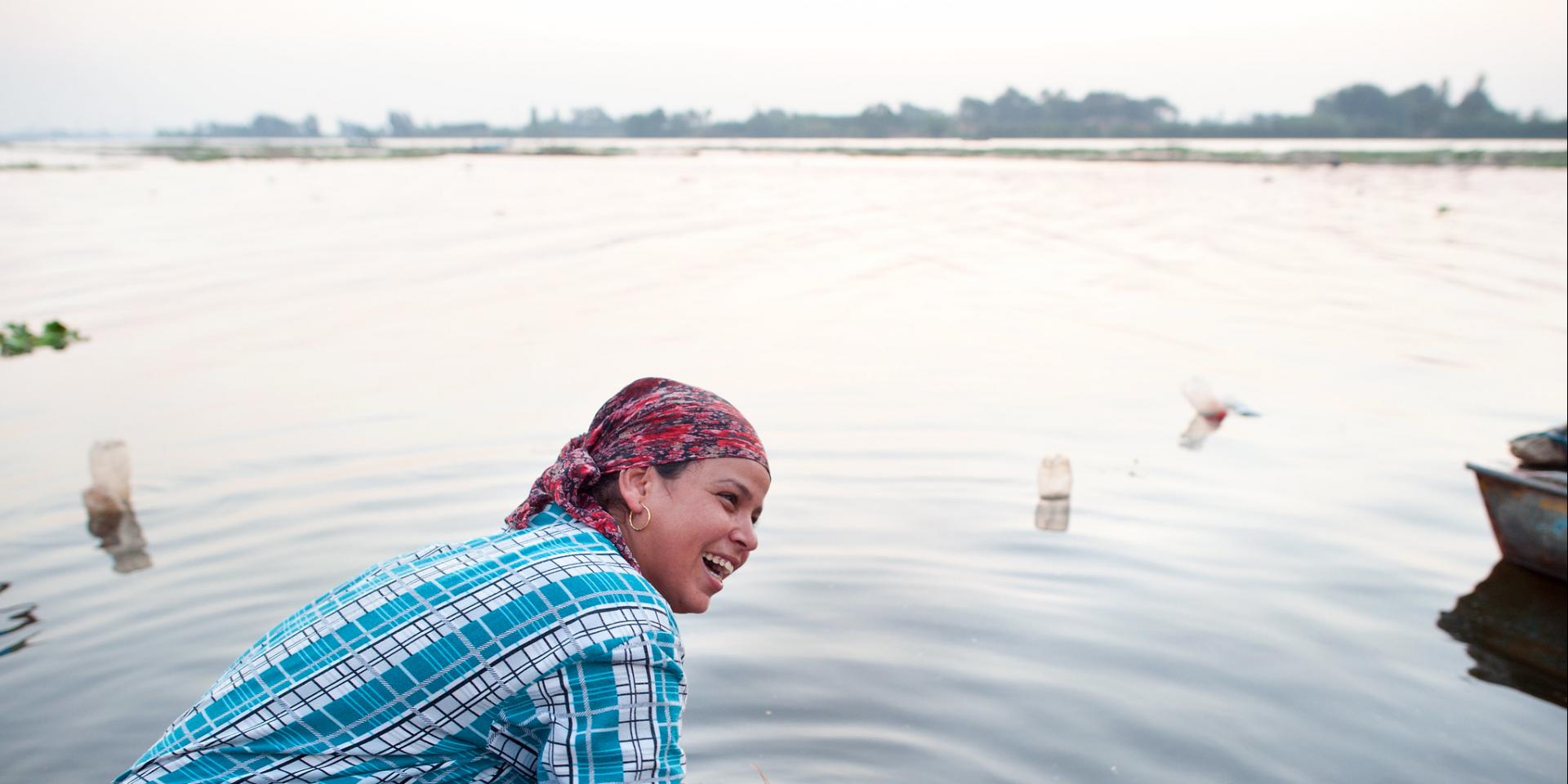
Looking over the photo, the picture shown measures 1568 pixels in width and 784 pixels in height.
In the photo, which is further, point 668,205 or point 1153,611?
point 668,205

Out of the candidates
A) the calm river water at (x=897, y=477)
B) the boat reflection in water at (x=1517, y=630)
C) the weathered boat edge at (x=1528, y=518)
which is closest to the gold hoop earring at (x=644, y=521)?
the calm river water at (x=897, y=477)

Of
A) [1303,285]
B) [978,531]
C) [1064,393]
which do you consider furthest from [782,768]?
[1303,285]

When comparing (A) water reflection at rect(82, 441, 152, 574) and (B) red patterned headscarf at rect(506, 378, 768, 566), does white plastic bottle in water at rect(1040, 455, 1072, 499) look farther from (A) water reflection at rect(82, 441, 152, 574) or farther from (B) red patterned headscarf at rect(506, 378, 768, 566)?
(A) water reflection at rect(82, 441, 152, 574)

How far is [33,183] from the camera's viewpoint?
37188 millimetres

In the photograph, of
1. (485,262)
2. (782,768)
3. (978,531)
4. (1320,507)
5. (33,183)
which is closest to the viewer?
(782,768)

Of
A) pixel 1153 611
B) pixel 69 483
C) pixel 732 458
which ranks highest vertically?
pixel 732 458

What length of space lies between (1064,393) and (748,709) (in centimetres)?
585

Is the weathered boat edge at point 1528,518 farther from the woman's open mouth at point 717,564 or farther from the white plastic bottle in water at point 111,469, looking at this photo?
the white plastic bottle in water at point 111,469

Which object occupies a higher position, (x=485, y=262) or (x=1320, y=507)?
(x=485, y=262)

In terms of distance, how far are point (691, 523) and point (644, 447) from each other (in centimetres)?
16

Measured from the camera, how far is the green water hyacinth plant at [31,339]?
34.1 feet

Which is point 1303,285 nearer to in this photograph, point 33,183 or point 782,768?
point 782,768

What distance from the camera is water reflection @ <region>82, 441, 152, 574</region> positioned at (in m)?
5.93

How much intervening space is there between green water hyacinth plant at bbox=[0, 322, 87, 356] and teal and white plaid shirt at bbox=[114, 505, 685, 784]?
10594 mm
